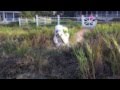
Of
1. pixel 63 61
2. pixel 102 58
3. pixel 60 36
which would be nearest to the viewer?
pixel 102 58

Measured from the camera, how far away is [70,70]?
175 inches

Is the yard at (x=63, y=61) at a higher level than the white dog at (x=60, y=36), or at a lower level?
lower

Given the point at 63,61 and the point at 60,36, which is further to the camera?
the point at 60,36

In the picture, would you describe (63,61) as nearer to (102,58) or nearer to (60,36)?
(102,58)

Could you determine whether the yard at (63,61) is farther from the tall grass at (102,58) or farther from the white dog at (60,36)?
the white dog at (60,36)

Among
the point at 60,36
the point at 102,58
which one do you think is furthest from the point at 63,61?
the point at 60,36

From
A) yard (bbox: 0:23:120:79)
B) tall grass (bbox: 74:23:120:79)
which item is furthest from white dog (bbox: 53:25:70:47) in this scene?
tall grass (bbox: 74:23:120:79)

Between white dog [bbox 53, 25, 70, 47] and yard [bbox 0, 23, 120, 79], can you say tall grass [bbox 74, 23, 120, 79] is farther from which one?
white dog [bbox 53, 25, 70, 47]

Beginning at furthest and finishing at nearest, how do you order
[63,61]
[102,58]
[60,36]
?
[60,36], [63,61], [102,58]

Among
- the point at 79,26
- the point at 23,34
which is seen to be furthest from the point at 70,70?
the point at 79,26

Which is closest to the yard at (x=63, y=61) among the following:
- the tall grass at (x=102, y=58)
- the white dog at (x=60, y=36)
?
the tall grass at (x=102, y=58)

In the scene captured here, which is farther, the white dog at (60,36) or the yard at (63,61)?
the white dog at (60,36)
